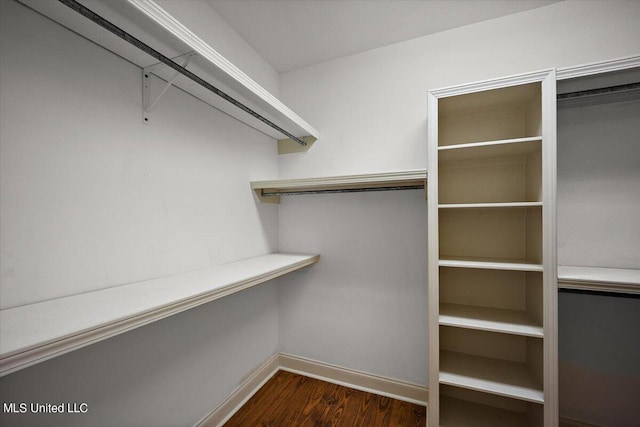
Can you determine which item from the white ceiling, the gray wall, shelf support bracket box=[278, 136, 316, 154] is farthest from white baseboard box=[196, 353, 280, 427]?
the white ceiling

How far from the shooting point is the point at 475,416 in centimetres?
143

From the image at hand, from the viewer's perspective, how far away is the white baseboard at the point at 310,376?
1514mm

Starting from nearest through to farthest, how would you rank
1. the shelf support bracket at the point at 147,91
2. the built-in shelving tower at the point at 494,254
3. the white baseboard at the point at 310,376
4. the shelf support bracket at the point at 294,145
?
the shelf support bracket at the point at 147,91, the built-in shelving tower at the point at 494,254, the white baseboard at the point at 310,376, the shelf support bracket at the point at 294,145

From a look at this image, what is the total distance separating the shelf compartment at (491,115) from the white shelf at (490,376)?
1.26 m

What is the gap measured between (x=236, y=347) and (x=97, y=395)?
0.77 metres

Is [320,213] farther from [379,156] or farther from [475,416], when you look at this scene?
[475,416]

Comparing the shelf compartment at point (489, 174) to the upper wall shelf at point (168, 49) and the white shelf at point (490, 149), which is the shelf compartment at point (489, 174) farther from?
the upper wall shelf at point (168, 49)

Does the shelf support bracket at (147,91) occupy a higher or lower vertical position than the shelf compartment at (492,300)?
higher

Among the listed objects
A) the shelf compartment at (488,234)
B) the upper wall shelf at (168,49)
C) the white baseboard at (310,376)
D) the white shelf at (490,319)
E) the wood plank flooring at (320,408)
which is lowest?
the wood plank flooring at (320,408)

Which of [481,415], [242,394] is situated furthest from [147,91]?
[481,415]

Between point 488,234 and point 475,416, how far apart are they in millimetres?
1030

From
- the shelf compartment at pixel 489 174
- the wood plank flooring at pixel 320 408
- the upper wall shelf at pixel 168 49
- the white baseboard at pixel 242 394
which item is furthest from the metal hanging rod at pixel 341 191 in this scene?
the wood plank flooring at pixel 320 408

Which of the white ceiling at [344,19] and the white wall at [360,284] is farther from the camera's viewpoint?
the white wall at [360,284]

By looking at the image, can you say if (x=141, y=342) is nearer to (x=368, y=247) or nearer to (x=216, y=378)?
(x=216, y=378)
